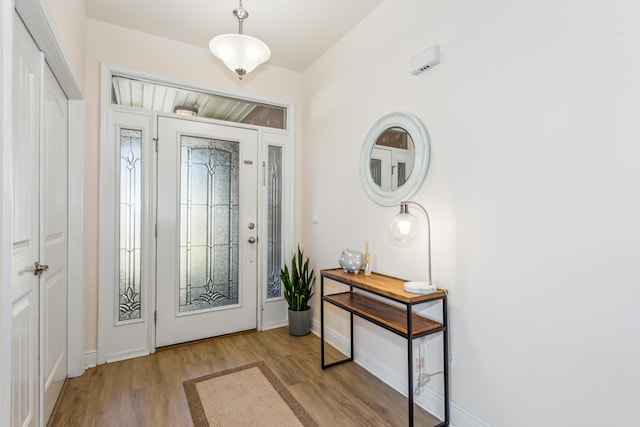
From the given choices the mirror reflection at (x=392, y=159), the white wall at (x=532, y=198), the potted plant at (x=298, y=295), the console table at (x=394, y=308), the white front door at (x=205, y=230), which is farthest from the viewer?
the potted plant at (x=298, y=295)

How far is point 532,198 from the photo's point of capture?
4.68ft

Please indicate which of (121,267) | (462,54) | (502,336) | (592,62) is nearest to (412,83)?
(462,54)

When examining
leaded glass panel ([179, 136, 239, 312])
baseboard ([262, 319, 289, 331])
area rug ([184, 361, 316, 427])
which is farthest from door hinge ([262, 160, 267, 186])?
area rug ([184, 361, 316, 427])

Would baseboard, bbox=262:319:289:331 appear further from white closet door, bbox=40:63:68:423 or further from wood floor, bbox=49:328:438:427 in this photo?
white closet door, bbox=40:63:68:423

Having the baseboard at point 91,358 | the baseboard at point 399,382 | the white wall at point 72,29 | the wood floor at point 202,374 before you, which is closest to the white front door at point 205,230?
the wood floor at point 202,374

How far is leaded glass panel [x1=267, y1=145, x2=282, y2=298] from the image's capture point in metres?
3.29

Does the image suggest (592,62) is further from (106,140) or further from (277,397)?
(106,140)

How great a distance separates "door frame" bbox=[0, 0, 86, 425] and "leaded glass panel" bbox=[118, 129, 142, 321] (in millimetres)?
309

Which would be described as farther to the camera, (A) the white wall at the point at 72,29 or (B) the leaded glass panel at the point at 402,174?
(B) the leaded glass panel at the point at 402,174

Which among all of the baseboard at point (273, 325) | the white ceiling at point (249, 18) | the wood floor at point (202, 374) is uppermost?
the white ceiling at point (249, 18)

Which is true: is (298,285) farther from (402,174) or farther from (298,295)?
(402,174)

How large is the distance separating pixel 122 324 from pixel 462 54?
3.16 meters

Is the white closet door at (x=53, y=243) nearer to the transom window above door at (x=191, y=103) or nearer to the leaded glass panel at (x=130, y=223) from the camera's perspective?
the leaded glass panel at (x=130, y=223)

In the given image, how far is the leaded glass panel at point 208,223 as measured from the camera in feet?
9.45
